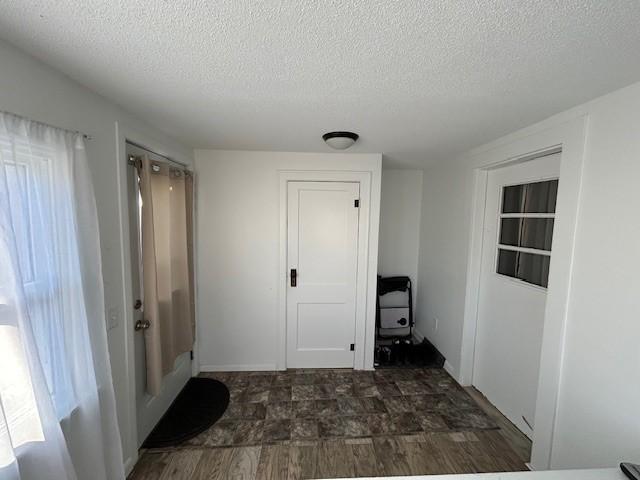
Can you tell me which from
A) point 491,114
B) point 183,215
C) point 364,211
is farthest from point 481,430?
point 183,215

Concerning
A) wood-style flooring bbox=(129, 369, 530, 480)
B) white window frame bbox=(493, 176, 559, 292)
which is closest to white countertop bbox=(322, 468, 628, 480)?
wood-style flooring bbox=(129, 369, 530, 480)

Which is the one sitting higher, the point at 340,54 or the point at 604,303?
the point at 340,54

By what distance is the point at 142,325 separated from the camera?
180cm

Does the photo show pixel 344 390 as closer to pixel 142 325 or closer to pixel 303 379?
pixel 303 379

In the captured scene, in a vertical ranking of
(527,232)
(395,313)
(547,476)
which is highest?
(527,232)

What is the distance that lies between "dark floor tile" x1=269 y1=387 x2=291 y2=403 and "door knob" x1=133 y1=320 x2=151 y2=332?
123 cm

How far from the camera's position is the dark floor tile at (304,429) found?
6.48ft

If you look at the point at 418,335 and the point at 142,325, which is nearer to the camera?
the point at 142,325

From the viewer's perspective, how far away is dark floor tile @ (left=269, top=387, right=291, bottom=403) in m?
2.38

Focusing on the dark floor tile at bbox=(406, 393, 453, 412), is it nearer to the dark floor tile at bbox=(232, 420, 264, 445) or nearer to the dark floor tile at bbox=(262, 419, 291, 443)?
the dark floor tile at bbox=(262, 419, 291, 443)

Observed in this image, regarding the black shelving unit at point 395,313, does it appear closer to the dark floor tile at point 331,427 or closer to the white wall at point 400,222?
the white wall at point 400,222

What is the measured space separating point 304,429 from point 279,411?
289 millimetres

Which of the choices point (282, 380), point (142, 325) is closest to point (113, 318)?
point (142, 325)

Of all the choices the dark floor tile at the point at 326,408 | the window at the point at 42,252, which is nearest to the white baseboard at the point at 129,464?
the window at the point at 42,252
